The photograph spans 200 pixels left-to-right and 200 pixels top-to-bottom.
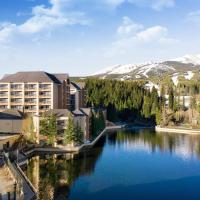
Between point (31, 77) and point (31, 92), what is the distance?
2.52 meters

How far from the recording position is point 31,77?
198 ft

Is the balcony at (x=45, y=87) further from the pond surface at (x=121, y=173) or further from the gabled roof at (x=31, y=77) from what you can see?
the pond surface at (x=121, y=173)

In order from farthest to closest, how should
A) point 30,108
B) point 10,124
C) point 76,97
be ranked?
point 76,97
point 30,108
point 10,124

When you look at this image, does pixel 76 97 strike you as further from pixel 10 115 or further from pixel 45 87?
pixel 10 115

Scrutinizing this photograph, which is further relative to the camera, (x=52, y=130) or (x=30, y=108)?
(x=30, y=108)

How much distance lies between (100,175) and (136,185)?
13.8 feet

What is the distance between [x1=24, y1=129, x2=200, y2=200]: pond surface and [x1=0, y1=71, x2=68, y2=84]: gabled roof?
16.0 m

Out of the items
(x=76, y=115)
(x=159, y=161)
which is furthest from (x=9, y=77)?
(x=159, y=161)

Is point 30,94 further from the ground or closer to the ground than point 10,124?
further from the ground

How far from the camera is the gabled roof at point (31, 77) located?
59500mm

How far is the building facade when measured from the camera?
194ft

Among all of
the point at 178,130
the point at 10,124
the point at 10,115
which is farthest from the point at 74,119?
the point at 178,130

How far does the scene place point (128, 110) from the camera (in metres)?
85.2

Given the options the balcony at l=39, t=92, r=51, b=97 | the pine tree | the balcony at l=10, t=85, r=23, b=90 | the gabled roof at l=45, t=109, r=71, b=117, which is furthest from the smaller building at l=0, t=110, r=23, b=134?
Answer: the balcony at l=10, t=85, r=23, b=90
